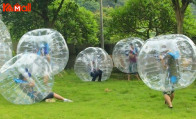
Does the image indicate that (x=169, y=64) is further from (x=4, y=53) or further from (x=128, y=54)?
(x=128, y=54)

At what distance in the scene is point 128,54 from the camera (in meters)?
14.9

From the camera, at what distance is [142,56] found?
8.70 metres

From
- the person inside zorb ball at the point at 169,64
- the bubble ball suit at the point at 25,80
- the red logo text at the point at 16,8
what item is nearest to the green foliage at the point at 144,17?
the red logo text at the point at 16,8

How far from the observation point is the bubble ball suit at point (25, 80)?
8.55m

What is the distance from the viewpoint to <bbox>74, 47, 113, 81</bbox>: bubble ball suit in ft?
48.1

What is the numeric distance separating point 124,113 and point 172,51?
1.83 metres

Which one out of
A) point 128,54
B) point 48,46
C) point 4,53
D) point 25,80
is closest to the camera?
point 25,80

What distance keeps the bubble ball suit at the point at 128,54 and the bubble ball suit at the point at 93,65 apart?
520 mm

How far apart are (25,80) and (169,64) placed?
3417 millimetres

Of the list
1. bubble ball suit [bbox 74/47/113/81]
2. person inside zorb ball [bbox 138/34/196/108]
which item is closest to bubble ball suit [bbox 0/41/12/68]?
bubble ball suit [bbox 74/47/113/81]

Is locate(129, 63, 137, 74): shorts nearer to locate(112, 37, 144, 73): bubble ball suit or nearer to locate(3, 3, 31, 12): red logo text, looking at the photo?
locate(112, 37, 144, 73): bubble ball suit

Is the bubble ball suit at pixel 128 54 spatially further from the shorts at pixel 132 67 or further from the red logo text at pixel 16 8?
the red logo text at pixel 16 8

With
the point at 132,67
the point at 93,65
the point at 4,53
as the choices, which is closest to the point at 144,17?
the point at 132,67

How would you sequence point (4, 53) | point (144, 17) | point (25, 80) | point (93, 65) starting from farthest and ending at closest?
point (144, 17)
point (93, 65)
point (4, 53)
point (25, 80)
